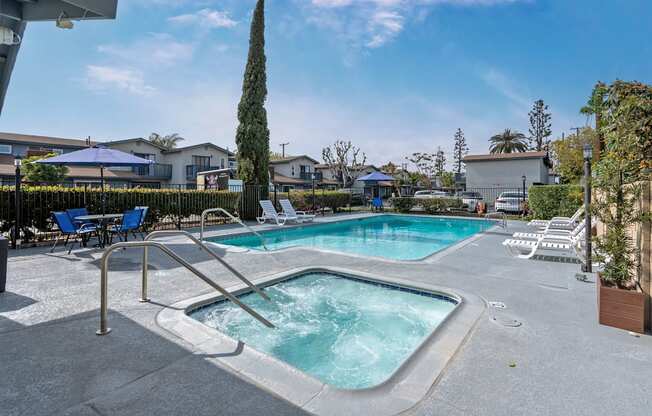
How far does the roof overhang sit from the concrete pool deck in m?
3.75

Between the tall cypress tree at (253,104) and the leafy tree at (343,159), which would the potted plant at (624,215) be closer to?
the tall cypress tree at (253,104)

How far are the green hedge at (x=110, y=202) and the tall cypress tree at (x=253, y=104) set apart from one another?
1672mm

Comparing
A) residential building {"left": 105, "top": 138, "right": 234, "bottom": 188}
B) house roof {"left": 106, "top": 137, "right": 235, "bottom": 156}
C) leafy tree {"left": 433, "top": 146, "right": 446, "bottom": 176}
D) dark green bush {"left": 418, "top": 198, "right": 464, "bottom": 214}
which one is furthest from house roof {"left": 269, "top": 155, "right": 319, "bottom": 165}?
leafy tree {"left": 433, "top": 146, "right": 446, "bottom": 176}

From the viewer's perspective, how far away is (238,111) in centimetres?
1595

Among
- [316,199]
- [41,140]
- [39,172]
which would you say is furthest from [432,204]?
[41,140]

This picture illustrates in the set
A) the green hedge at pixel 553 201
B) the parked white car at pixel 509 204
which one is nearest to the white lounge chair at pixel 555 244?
the green hedge at pixel 553 201

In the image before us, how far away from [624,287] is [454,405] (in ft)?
8.78

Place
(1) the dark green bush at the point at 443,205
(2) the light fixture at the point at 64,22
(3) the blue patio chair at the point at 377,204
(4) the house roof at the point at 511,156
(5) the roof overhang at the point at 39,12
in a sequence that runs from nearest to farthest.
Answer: (5) the roof overhang at the point at 39,12
(2) the light fixture at the point at 64,22
(1) the dark green bush at the point at 443,205
(3) the blue patio chair at the point at 377,204
(4) the house roof at the point at 511,156

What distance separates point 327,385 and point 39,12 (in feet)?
22.3

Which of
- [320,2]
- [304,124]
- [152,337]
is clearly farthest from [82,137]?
[152,337]

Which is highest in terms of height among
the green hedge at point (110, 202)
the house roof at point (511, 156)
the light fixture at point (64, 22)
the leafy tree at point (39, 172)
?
the house roof at point (511, 156)

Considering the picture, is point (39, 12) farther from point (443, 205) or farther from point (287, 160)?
point (287, 160)

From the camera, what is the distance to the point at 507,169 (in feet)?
92.8

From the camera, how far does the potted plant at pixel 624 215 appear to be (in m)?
3.30
